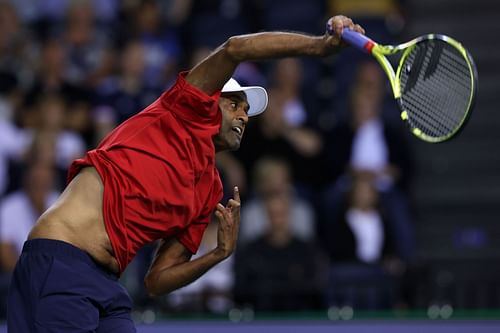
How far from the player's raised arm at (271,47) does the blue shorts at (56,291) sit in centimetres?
98

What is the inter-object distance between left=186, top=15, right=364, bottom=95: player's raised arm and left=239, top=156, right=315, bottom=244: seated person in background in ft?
12.8

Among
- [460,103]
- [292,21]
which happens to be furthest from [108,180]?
[292,21]

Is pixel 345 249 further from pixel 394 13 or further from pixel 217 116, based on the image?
pixel 217 116

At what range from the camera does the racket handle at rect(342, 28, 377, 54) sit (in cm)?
486

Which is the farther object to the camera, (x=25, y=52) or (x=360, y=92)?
(x=25, y=52)

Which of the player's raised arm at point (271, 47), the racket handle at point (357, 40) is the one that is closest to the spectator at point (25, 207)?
the player's raised arm at point (271, 47)

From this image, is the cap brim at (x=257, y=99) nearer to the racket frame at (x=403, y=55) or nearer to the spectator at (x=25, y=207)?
the racket frame at (x=403, y=55)

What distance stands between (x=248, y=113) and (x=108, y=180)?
762mm

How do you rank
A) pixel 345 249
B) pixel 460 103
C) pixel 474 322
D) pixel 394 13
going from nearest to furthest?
pixel 460 103
pixel 474 322
pixel 345 249
pixel 394 13

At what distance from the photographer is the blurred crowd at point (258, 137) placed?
8.29 metres

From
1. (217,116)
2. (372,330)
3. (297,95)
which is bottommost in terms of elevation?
(372,330)

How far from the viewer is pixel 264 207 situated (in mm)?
9219

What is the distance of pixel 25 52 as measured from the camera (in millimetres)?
11586

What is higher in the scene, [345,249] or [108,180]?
[108,180]
